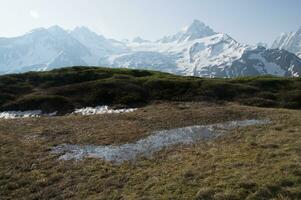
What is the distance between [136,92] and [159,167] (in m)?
39.8

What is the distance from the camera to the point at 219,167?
89.1 feet

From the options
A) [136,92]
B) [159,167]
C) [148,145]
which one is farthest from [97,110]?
[159,167]

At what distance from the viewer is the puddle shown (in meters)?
32.7

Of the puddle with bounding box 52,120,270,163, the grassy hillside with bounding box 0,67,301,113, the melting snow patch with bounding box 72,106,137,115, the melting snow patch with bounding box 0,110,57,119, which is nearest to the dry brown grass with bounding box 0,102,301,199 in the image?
the puddle with bounding box 52,120,270,163

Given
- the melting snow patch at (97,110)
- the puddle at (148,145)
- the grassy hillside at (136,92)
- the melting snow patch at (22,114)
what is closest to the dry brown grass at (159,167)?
the puddle at (148,145)

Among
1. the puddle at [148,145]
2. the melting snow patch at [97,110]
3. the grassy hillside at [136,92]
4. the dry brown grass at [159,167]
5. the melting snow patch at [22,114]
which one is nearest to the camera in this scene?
the dry brown grass at [159,167]

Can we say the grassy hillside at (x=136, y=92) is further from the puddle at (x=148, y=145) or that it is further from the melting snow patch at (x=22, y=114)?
the puddle at (x=148, y=145)

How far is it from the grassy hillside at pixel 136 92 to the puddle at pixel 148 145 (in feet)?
71.1

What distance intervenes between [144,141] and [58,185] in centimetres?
1192

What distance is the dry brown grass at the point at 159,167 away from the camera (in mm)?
23547

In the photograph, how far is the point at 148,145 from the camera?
35.3m

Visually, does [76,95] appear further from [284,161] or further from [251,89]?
[284,161]

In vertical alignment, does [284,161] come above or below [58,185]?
above

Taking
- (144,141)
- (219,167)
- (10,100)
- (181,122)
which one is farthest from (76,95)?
(219,167)
